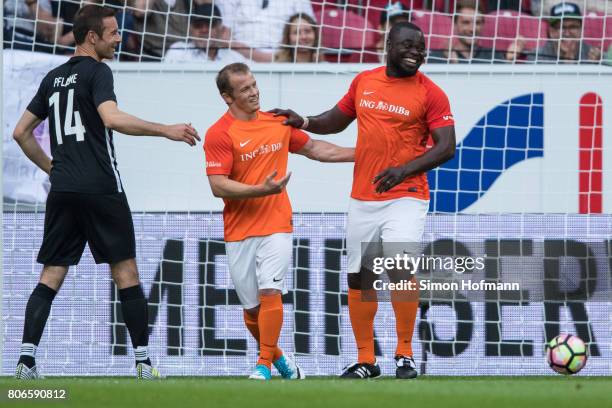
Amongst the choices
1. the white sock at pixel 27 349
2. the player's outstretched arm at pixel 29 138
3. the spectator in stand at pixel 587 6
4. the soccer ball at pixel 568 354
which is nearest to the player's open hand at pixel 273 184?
the player's outstretched arm at pixel 29 138

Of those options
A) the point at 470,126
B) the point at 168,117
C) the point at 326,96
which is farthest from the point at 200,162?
the point at 470,126

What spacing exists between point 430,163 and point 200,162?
286 centimetres

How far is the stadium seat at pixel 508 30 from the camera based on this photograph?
1001cm

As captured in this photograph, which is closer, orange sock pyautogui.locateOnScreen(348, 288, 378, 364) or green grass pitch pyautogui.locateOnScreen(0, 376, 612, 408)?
green grass pitch pyautogui.locateOnScreen(0, 376, 612, 408)

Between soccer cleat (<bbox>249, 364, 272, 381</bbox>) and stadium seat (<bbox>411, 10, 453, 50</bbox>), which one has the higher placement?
stadium seat (<bbox>411, 10, 453, 50</bbox>)

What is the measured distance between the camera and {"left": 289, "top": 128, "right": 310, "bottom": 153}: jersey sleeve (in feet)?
23.7

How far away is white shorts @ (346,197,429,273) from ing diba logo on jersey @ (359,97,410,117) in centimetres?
51

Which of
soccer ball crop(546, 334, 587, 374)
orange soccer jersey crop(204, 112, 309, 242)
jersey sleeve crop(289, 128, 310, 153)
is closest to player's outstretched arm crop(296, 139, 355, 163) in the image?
jersey sleeve crop(289, 128, 310, 153)

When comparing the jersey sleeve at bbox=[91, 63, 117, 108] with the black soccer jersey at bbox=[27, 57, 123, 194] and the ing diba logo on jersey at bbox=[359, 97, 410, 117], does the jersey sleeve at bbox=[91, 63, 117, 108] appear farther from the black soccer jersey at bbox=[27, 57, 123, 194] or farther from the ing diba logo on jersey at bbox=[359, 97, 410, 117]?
the ing diba logo on jersey at bbox=[359, 97, 410, 117]

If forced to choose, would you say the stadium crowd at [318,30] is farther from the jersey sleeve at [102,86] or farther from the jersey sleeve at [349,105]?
the jersey sleeve at [102,86]

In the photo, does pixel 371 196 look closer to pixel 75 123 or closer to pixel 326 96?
pixel 75 123

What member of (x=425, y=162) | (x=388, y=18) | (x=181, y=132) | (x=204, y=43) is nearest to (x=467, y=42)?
(x=388, y=18)

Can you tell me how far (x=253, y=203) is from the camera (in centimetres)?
696

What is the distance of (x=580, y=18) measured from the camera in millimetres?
9898
